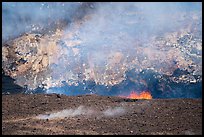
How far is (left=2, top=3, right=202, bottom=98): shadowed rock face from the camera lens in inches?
899

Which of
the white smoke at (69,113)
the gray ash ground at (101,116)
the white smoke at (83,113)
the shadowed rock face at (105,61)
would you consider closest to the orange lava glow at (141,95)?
the shadowed rock face at (105,61)

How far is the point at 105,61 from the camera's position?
79.4 ft

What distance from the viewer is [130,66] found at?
23.9 meters

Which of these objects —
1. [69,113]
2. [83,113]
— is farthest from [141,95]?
[69,113]

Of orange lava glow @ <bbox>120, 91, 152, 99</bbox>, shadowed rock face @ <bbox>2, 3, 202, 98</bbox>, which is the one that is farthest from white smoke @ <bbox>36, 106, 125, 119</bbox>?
shadowed rock face @ <bbox>2, 3, 202, 98</bbox>

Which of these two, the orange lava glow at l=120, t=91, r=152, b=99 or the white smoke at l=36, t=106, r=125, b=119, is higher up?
the white smoke at l=36, t=106, r=125, b=119

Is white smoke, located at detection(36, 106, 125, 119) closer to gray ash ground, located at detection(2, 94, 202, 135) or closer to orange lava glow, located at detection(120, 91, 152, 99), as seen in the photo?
gray ash ground, located at detection(2, 94, 202, 135)

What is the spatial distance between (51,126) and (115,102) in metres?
4.50

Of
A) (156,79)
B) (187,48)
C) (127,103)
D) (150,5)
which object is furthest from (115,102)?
(150,5)

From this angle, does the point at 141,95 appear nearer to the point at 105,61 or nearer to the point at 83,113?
the point at 105,61

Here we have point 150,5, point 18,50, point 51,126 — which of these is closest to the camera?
point 51,126

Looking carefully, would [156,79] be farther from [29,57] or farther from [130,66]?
[29,57]

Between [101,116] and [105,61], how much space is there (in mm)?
11270

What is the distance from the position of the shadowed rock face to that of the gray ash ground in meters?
7.70
